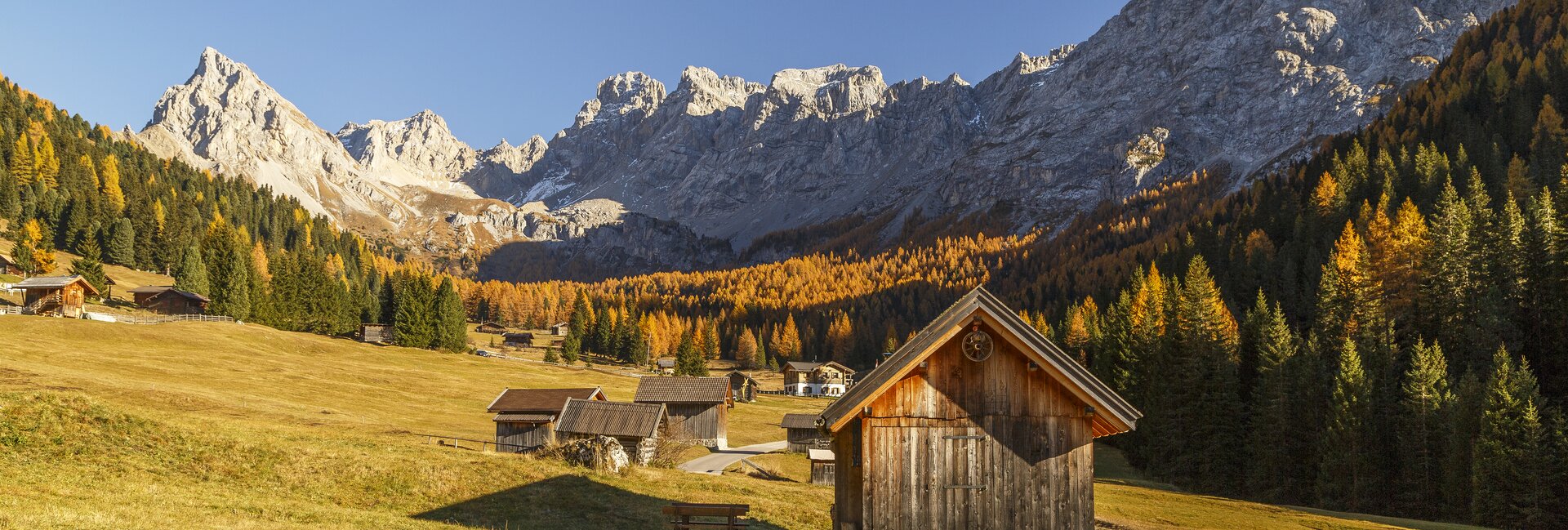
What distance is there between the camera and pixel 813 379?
516 feet

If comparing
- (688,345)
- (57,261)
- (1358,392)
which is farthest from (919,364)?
(57,261)

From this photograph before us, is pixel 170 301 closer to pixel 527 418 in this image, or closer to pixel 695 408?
pixel 695 408

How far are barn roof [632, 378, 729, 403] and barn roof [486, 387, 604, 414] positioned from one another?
1520 centimetres

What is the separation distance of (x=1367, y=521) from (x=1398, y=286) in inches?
1554

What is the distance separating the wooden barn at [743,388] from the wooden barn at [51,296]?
3175 inches

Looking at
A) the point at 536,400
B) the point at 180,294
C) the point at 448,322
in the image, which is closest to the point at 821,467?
the point at 536,400

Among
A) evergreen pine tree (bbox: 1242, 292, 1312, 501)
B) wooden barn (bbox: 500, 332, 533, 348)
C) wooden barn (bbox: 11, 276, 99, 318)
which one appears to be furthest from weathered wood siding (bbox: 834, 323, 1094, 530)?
wooden barn (bbox: 500, 332, 533, 348)

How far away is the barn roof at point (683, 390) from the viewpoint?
8169 cm

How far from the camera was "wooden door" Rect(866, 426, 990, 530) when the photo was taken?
56.4ft

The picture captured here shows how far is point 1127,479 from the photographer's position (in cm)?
6788

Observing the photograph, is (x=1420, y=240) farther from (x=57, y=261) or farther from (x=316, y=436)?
(x=57, y=261)

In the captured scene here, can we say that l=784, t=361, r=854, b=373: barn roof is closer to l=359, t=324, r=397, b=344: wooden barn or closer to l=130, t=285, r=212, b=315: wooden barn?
l=359, t=324, r=397, b=344: wooden barn

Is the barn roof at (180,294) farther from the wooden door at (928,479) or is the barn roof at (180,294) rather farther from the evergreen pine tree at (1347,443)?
the evergreen pine tree at (1347,443)

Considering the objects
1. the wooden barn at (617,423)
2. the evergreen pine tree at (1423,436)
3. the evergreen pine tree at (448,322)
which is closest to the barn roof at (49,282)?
the evergreen pine tree at (448,322)
